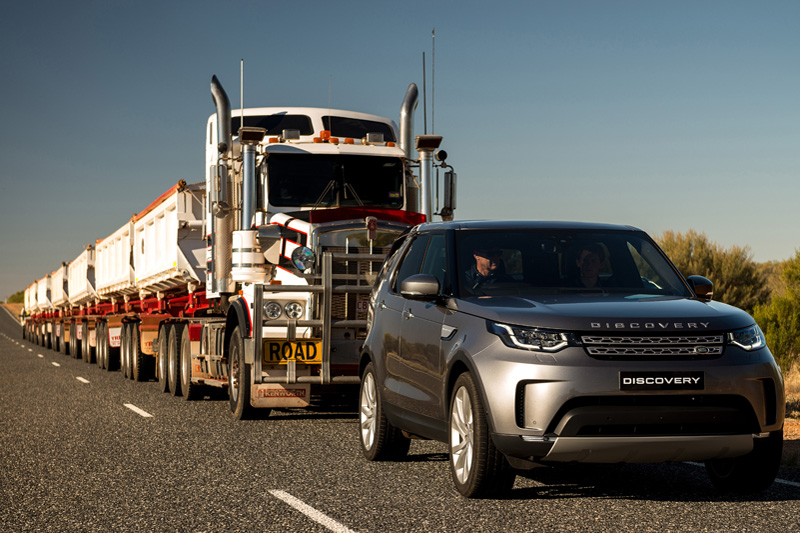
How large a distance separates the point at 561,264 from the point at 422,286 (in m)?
1.11

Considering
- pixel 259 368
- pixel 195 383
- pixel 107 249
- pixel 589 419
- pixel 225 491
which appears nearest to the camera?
pixel 589 419

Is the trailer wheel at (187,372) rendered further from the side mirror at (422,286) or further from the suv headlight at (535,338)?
the suv headlight at (535,338)

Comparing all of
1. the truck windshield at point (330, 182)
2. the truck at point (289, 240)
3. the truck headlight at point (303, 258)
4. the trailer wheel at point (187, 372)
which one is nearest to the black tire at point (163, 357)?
the truck at point (289, 240)

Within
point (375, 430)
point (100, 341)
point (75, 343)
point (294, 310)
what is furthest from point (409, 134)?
point (75, 343)

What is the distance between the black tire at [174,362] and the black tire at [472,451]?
34.1 feet

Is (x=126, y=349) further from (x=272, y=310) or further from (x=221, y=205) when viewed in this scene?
(x=272, y=310)

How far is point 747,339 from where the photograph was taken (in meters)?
6.89

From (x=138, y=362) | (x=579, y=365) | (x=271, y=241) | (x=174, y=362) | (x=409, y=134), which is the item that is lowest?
(x=138, y=362)

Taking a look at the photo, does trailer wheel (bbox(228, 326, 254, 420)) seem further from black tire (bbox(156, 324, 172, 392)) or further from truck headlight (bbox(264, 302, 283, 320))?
black tire (bbox(156, 324, 172, 392))

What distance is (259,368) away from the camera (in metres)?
12.3

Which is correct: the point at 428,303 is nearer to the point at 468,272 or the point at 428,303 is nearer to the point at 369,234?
the point at 468,272

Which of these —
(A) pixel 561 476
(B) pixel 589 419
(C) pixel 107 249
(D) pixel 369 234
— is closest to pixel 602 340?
(B) pixel 589 419

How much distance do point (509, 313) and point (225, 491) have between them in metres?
2.60

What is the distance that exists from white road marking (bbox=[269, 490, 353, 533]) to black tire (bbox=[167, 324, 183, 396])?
9.62m
